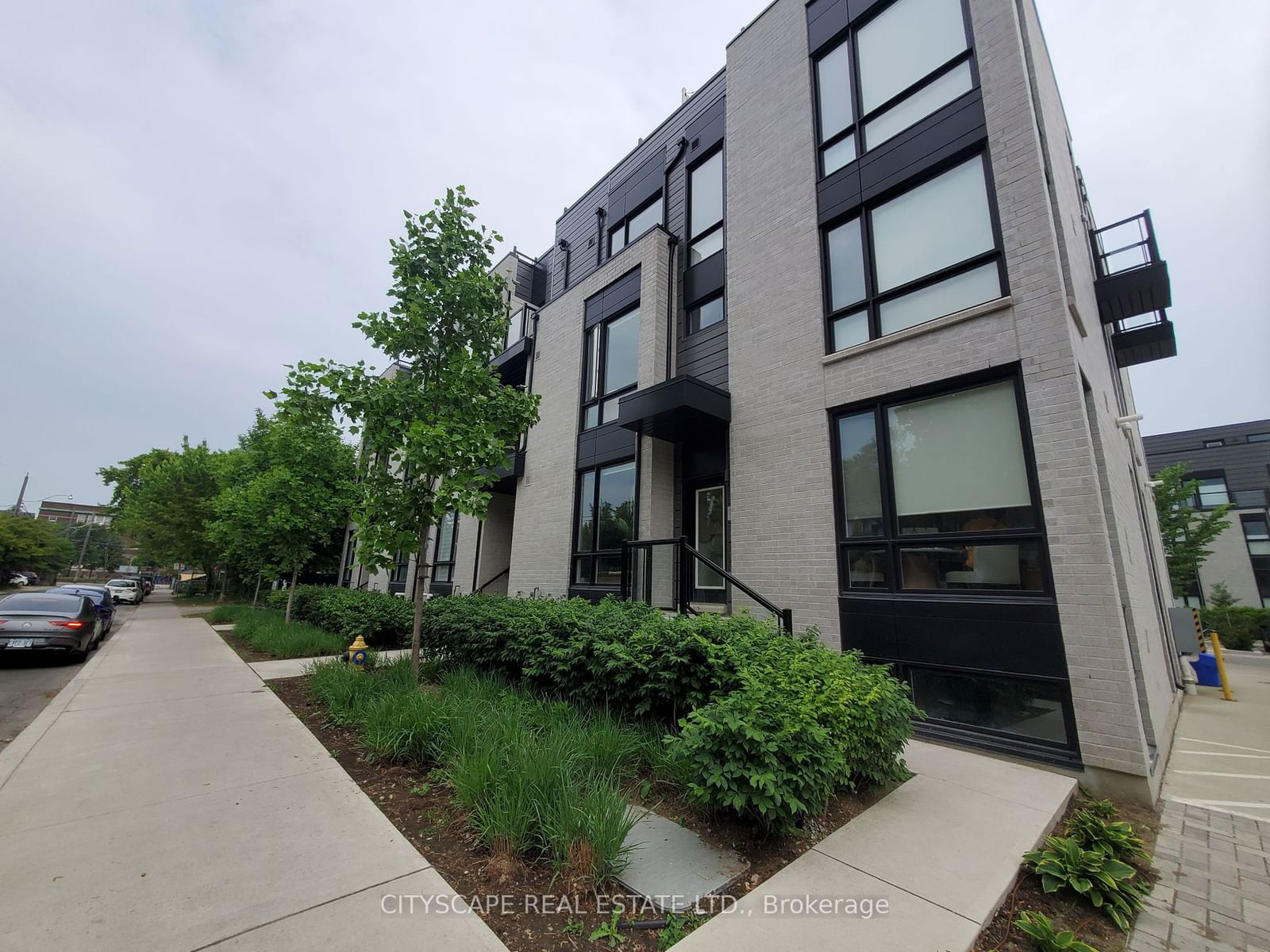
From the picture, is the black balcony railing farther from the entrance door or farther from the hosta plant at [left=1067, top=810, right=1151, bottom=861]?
the hosta plant at [left=1067, top=810, right=1151, bottom=861]

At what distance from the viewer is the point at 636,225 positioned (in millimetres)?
12641

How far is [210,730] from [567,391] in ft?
27.8

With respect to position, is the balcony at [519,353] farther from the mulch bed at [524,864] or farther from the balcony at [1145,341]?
the balcony at [1145,341]

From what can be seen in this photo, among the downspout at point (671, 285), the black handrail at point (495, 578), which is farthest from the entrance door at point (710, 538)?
the black handrail at point (495, 578)

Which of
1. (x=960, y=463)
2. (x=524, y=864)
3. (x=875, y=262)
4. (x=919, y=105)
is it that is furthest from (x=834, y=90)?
(x=524, y=864)

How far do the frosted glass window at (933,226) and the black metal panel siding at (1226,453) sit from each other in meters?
31.1

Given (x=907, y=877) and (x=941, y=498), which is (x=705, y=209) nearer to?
(x=941, y=498)

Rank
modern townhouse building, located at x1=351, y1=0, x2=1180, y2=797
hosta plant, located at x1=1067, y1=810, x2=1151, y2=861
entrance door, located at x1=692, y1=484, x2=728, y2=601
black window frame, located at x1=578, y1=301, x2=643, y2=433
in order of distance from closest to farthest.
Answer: hosta plant, located at x1=1067, y1=810, x2=1151, y2=861 → modern townhouse building, located at x1=351, y1=0, x2=1180, y2=797 → entrance door, located at x1=692, y1=484, x2=728, y2=601 → black window frame, located at x1=578, y1=301, x2=643, y2=433

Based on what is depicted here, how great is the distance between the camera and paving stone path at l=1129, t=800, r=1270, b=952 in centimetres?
274

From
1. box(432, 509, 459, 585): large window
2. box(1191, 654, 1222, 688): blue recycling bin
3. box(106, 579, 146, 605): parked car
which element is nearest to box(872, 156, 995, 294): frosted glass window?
box(1191, 654, 1222, 688): blue recycling bin

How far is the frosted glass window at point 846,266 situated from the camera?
729 centimetres

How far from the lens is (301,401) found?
21.2 ft

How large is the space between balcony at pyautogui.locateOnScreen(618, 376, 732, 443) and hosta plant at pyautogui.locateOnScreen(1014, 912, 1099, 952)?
20.3 ft

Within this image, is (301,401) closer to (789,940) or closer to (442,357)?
(442,357)
